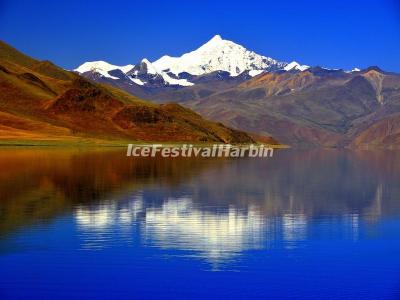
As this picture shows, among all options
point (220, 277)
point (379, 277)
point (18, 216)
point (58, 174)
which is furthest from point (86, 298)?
point (58, 174)

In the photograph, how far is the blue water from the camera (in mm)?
28094

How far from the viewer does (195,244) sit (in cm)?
3616

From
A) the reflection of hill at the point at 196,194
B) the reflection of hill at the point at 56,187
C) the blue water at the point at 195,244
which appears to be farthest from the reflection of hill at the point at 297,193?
the reflection of hill at the point at 56,187

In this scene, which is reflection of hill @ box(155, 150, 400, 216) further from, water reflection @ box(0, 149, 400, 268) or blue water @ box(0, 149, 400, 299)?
blue water @ box(0, 149, 400, 299)

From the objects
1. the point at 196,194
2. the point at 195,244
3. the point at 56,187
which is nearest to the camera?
the point at 195,244

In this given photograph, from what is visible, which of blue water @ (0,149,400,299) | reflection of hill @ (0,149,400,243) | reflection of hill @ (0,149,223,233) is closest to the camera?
blue water @ (0,149,400,299)

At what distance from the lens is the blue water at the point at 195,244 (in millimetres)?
28094

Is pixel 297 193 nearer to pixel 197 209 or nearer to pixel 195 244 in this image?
pixel 197 209

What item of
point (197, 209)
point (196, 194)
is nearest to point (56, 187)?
point (196, 194)

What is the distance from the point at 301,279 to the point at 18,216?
74.7ft

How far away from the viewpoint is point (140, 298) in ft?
87.2

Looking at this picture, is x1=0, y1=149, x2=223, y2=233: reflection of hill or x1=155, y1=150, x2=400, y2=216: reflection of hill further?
x1=155, y1=150, x2=400, y2=216: reflection of hill

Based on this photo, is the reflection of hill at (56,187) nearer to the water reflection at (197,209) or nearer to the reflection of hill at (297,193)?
the water reflection at (197,209)

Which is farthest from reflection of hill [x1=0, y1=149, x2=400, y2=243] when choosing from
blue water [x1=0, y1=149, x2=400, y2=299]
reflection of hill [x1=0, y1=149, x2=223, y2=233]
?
blue water [x1=0, y1=149, x2=400, y2=299]
